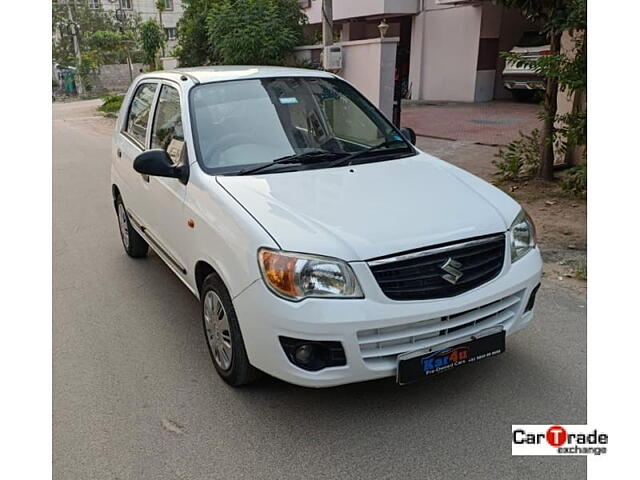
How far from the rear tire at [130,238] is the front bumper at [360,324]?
278 centimetres

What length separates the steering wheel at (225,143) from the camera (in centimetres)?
358

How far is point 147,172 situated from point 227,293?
1.05m

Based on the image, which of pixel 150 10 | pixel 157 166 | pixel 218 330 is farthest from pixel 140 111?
pixel 150 10

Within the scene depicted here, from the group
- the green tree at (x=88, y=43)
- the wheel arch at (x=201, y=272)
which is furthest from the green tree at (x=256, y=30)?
the green tree at (x=88, y=43)

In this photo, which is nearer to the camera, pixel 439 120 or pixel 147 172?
pixel 147 172

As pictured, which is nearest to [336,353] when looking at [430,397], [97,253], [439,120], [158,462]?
[430,397]

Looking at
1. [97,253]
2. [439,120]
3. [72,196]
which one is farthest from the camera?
[439,120]

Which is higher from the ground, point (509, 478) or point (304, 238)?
point (304, 238)

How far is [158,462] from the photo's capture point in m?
2.74

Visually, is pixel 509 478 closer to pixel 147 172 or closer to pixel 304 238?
pixel 304 238

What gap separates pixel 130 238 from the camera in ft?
17.7

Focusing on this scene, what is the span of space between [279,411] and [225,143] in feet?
5.66

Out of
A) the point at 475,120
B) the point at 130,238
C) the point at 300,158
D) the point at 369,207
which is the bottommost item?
the point at 130,238

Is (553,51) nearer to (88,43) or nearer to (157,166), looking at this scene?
(157,166)
